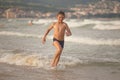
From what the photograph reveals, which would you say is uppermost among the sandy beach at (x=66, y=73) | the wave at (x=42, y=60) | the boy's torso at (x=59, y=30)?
the boy's torso at (x=59, y=30)

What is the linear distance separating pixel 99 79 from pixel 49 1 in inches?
3163

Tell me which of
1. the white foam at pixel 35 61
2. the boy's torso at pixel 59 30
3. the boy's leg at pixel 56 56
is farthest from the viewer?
the white foam at pixel 35 61

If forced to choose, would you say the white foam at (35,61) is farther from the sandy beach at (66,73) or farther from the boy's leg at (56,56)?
the sandy beach at (66,73)

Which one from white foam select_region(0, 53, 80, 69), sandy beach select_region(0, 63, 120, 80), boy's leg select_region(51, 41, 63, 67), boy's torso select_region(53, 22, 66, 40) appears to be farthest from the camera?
white foam select_region(0, 53, 80, 69)

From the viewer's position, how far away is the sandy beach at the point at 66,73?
626 cm

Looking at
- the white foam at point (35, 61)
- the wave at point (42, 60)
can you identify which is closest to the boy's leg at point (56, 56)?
the white foam at point (35, 61)

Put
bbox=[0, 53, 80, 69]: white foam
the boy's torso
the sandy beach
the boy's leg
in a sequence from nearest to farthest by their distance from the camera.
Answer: the sandy beach
the boy's leg
the boy's torso
bbox=[0, 53, 80, 69]: white foam

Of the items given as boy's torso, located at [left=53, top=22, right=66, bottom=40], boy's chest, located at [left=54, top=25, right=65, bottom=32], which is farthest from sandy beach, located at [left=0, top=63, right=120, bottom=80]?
boy's chest, located at [left=54, top=25, right=65, bottom=32]

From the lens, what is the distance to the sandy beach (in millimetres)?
6261

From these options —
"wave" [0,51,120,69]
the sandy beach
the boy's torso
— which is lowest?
"wave" [0,51,120,69]

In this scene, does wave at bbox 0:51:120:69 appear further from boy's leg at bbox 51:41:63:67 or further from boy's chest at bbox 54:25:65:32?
boy's chest at bbox 54:25:65:32

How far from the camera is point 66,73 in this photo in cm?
671

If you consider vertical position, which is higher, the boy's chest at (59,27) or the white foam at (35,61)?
the boy's chest at (59,27)

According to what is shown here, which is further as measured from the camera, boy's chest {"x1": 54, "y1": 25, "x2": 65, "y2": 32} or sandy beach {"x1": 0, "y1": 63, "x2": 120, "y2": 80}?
boy's chest {"x1": 54, "y1": 25, "x2": 65, "y2": 32}
